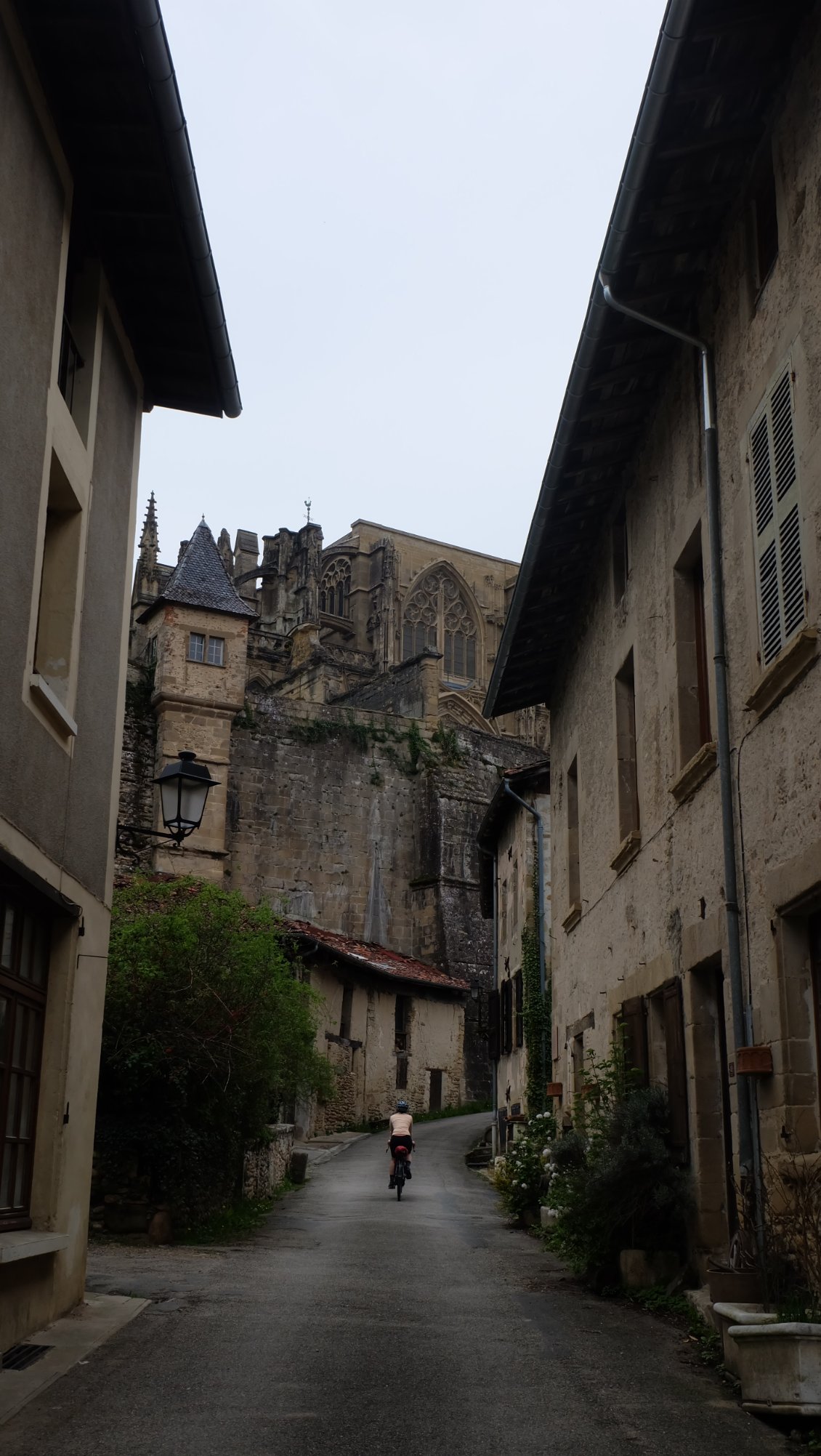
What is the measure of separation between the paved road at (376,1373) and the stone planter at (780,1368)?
11 centimetres

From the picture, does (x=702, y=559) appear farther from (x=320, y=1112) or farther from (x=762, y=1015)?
(x=320, y=1112)

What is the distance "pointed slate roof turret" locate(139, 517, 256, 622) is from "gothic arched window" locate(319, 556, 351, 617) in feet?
100

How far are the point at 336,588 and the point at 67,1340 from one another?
61.6 meters

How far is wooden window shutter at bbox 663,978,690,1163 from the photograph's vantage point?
31.0ft

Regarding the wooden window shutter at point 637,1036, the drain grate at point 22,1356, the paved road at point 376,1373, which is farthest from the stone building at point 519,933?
the drain grate at point 22,1356

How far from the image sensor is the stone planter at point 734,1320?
6.26m

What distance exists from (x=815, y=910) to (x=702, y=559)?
3.15 metres

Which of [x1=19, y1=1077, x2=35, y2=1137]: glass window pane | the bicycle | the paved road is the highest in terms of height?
[x1=19, y1=1077, x2=35, y2=1137]: glass window pane

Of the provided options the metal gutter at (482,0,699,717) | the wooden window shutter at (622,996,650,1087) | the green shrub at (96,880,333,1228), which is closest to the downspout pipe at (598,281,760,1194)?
the metal gutter at (482,0,699,717)

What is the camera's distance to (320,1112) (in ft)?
96.4

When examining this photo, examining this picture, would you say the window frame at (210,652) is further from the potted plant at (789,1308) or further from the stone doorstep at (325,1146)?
the potted plant at (789,1308)

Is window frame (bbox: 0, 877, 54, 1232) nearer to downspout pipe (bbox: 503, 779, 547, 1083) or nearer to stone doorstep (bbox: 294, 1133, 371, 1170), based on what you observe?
downspout pipe (bbox: 503, 779, 547, 1083)

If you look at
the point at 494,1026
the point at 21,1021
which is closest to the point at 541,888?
the point at 494,1026

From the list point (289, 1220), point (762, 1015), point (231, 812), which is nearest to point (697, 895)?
point (762, 1015)
